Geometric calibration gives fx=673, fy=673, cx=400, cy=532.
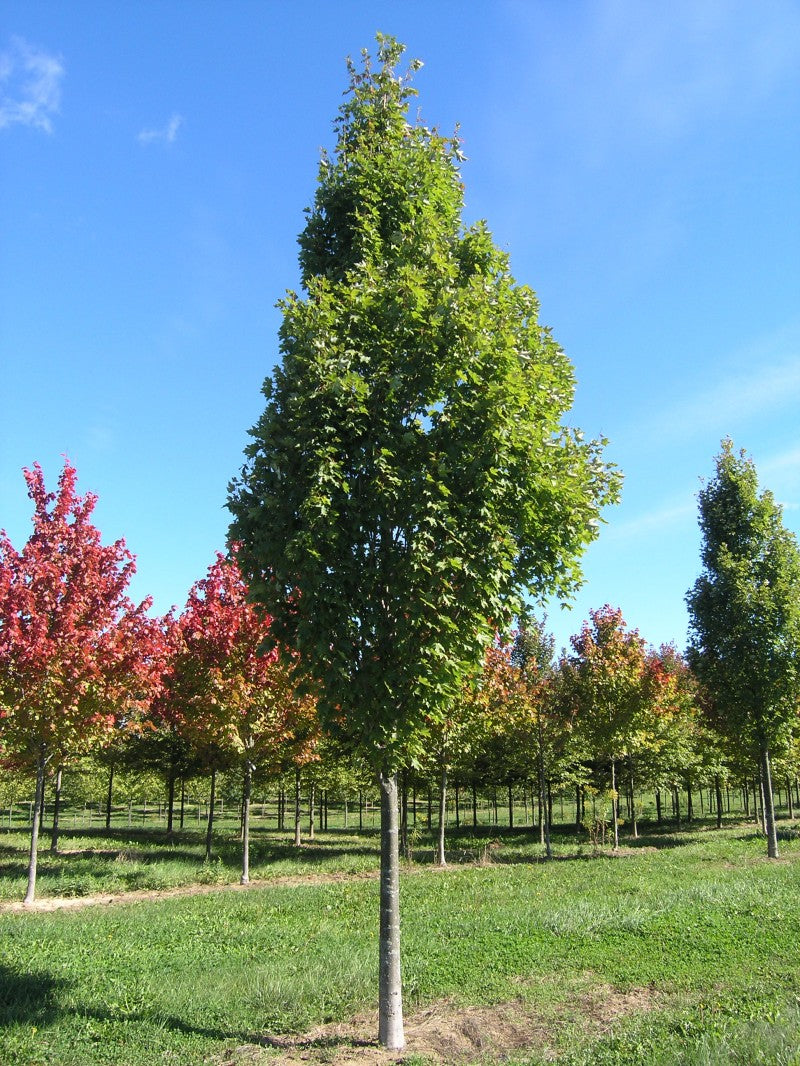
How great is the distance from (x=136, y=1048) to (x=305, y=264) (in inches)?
356

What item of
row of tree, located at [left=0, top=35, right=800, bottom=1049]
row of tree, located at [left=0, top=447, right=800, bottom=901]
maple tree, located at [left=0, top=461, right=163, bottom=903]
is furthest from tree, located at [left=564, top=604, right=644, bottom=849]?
row of tree, located at [left=0, top=35, right=800, bottom=1049]

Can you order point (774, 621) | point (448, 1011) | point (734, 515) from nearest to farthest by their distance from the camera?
point (448, 1011), point (774, 621), point (734, 515)

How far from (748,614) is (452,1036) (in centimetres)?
1967

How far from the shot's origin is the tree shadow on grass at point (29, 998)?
7.43 m

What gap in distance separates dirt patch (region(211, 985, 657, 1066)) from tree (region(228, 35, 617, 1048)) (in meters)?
0.39

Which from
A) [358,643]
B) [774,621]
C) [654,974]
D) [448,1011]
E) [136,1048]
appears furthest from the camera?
[774,621]

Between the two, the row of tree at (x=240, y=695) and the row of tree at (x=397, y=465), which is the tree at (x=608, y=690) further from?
the row of tree at (x=397, y=465)

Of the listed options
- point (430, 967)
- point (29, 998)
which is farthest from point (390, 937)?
point (29, 998)

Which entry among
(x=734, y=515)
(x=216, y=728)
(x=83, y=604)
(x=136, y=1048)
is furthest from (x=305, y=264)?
(x=734, y=515)

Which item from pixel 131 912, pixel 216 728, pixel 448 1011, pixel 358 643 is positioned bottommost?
pixel 131 912

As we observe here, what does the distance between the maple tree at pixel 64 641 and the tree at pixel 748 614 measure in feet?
61.4

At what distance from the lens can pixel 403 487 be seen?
7145 mm

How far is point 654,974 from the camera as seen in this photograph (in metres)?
8.81

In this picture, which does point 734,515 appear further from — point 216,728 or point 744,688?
point 216,728
